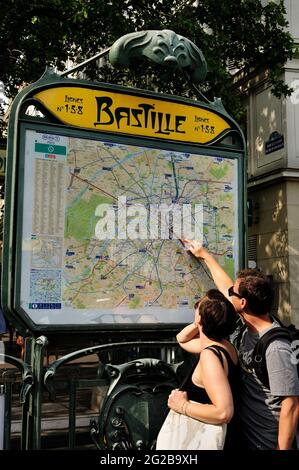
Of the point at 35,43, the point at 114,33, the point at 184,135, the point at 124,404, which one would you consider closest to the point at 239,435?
the point at 124,404

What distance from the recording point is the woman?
247 cm

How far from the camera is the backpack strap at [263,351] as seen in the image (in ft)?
8.61

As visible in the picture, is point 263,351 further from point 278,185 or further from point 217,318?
point 278,185

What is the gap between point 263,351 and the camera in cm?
262

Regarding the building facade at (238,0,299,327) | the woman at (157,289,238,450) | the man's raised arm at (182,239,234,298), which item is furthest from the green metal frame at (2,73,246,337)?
the building facade at (238,0,299,327)

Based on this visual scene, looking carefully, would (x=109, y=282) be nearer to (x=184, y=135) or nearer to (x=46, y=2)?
(x=184, y=135)

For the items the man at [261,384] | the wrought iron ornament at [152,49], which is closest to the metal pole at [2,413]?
the man at [261,384]

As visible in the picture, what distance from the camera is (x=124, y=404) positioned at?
3.22 m

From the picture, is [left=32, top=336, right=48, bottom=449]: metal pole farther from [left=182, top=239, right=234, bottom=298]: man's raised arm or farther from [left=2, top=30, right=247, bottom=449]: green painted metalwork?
[left=182, top=239, right=234, bottom=298]: man's raised arm

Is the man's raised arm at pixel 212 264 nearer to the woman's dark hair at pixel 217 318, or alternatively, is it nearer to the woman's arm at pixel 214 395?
the woman's dark hair at pixel 217 318

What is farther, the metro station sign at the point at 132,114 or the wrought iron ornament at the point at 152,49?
the wrought iron ornament at the point at 152,49

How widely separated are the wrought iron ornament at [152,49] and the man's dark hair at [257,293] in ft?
5.80

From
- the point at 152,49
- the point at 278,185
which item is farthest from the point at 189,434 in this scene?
the point at 278,185
